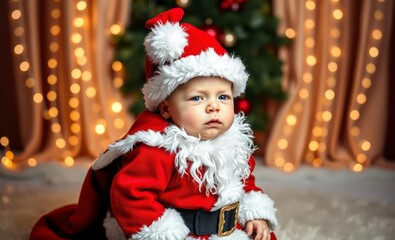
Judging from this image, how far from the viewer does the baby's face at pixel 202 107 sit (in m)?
1.28

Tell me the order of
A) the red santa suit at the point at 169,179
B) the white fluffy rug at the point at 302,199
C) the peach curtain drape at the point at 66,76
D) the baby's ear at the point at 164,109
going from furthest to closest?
1. the peach curtain drape at the point at 66,76
2. the white fluffy rug at the point at 302,199
3. the baby's ear at the point at 164,109
4. the red santa suit at the point at 169,179

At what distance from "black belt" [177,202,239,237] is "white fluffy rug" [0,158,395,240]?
447 millimetres


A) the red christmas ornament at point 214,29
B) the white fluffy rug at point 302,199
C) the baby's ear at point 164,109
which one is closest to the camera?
the baby's ear at point 164,109

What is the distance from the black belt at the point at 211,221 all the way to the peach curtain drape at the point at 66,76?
158cm

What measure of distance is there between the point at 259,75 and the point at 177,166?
1501 millimetres

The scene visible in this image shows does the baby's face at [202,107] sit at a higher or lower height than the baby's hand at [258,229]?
higher

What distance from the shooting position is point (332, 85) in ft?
9.24

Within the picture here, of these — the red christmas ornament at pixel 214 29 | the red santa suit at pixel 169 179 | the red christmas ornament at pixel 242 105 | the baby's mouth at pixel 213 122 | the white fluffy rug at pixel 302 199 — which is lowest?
the white fluffy rug at pixel 302 199

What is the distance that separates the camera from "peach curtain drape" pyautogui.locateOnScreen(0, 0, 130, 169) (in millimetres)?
2789

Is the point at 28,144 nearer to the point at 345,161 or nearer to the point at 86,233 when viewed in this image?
the point at 86,233

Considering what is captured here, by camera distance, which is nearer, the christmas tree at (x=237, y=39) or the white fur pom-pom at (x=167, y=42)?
the white fur pom-pom at (x=167, y=42)

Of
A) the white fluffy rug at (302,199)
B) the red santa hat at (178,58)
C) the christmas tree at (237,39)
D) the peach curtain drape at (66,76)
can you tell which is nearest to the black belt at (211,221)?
the red santa hat at (178,58)

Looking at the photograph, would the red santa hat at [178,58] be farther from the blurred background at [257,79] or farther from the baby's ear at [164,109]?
the blurred background at [257,79]

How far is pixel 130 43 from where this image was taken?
2732 mm
